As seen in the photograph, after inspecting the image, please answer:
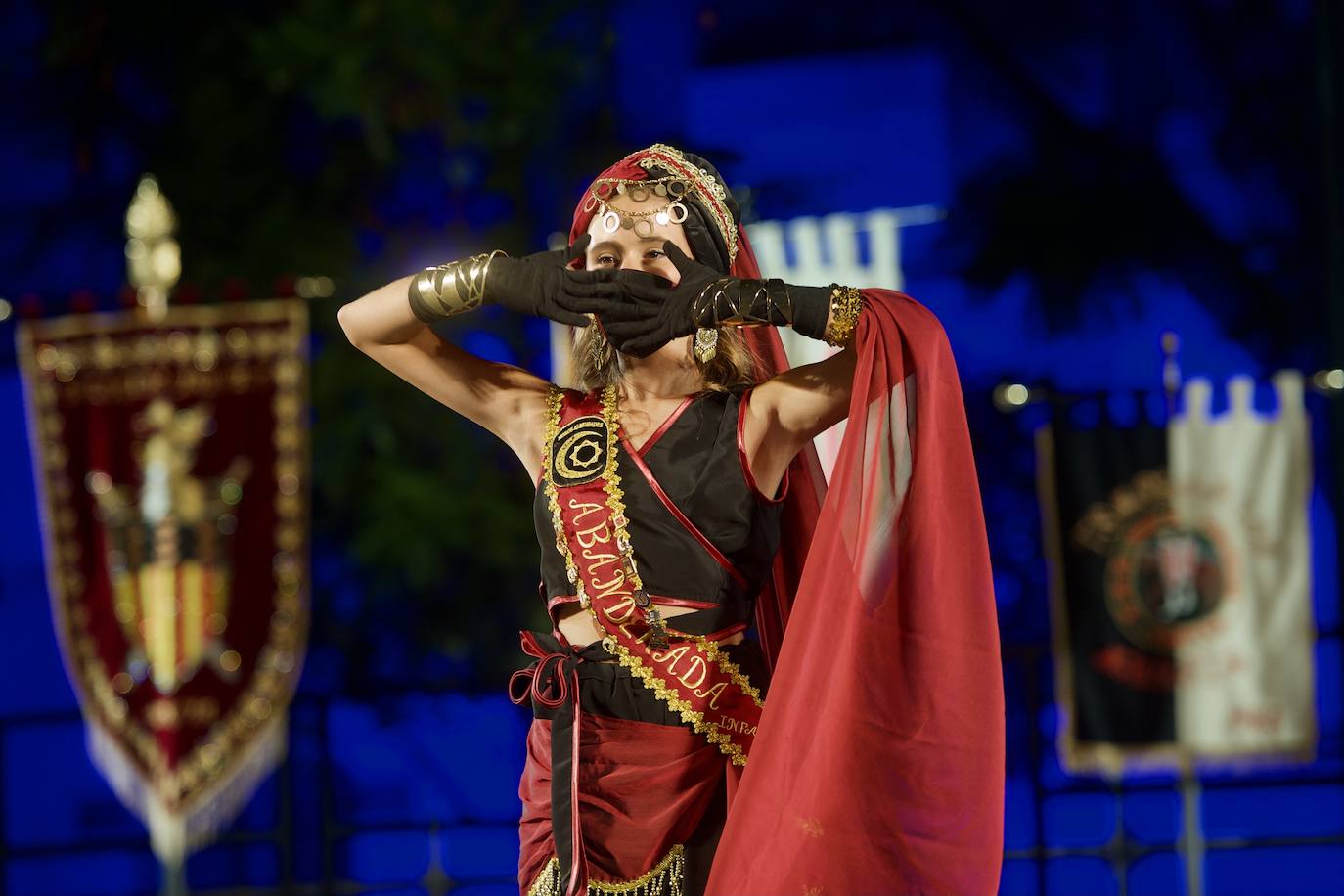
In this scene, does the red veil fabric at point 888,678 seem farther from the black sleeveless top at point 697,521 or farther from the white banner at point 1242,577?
the white banner at point 1242,577

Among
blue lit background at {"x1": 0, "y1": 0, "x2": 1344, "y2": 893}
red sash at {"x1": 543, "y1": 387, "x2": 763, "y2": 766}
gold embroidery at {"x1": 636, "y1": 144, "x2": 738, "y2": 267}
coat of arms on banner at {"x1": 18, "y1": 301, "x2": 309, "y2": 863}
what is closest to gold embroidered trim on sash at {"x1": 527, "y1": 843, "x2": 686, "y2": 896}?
red sash at {"x1": 543, "y1": 387, "x2": 763, "y2": 766}

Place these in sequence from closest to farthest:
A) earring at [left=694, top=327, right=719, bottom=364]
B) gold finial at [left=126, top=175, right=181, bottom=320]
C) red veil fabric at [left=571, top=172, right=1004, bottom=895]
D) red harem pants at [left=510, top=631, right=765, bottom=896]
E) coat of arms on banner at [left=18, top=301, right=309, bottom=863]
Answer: red veil fabric at [left=571, top=172, right=1004, bottom=895]
red harem pants at [left=510, top=631, right=765, bottom=896]
earring at [left=694, top=327, right=719, bottom=364]
coat of arms on banner at [left=18, top=301, right=309, bottom=863]
gold finial at [left=126, top=175, right=181, bottom=320]

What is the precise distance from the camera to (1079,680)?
3848mm

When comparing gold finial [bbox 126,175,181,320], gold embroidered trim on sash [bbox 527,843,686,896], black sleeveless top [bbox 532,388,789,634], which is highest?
gold finial [bbox 126,175,181,320]

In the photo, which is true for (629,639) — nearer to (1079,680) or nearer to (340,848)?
(1079,680)

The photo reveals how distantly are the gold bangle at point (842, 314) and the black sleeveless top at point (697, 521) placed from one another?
0.18 m

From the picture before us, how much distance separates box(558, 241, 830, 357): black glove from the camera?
1567 mm

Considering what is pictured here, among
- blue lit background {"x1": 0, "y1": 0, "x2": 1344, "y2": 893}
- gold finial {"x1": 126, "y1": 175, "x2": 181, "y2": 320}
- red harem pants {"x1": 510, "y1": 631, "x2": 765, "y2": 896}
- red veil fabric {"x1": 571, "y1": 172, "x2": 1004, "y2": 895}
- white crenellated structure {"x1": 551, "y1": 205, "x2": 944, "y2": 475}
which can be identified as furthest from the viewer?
blue lit background {"x1": 0, "y1": 0, "x2": 1344, "y2": 893}

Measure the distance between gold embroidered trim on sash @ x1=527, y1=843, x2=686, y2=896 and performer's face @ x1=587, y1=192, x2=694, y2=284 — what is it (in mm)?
623

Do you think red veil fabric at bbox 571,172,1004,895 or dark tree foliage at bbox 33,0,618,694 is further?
dark tree foliage at bbox 33,0,618,694

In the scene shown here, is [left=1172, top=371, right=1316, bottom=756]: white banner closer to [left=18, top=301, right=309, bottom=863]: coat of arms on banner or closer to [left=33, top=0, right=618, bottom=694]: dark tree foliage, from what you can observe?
[left=33, top=0, right=618, bottom=694]: dark tree foliage

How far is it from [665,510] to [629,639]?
15cm

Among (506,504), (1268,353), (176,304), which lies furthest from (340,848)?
(1268,353)

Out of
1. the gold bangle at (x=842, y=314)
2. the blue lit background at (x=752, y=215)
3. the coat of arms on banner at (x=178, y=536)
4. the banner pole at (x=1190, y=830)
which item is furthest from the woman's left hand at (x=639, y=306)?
the blue lit background at (x=752, y=215)
